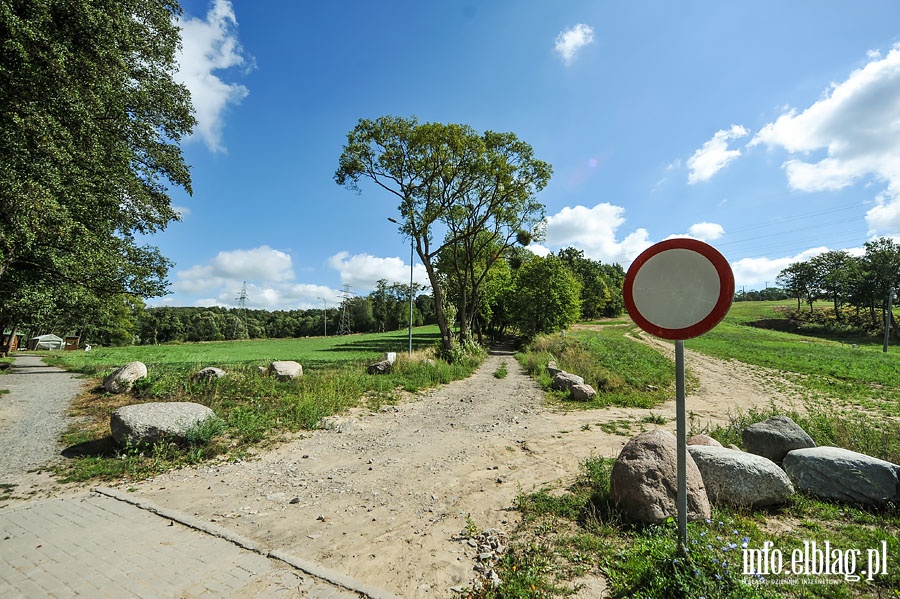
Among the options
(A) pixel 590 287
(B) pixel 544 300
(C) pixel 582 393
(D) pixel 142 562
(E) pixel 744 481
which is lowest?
(C) pixel 582 393

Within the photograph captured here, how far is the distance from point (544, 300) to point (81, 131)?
1221 inches

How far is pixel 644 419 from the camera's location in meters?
8.95

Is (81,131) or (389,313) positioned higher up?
(81,131)

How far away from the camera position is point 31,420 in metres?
8.35

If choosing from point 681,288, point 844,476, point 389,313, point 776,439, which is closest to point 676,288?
point 681,288

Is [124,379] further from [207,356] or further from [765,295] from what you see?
[765,295]

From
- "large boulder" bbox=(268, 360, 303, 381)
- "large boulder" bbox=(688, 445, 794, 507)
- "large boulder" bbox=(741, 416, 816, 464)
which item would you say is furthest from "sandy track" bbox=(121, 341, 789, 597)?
"large boulder" bbox=(268, 360, 303, 381)

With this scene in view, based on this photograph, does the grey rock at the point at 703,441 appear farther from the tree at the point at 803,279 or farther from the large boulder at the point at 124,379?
the tree at the point at 803,279

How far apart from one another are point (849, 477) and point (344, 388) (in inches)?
416

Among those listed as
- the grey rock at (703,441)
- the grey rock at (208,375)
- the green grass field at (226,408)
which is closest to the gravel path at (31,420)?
the green grass field at (226,408)

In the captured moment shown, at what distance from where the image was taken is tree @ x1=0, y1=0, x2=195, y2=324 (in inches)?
368

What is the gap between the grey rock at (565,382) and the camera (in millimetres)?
12623

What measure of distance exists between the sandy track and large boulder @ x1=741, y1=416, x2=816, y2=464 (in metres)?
2.01

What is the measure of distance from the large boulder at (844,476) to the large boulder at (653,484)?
1694mm
